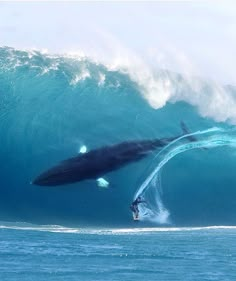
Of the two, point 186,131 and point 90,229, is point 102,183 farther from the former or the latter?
point 186,131

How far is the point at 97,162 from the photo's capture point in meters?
20.3

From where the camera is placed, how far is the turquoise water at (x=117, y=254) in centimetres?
1570

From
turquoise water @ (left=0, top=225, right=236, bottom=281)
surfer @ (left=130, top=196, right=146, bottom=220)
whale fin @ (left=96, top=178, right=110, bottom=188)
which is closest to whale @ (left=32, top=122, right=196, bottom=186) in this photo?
whale fin @ (left=96, top=178, right=110, bottom=188)

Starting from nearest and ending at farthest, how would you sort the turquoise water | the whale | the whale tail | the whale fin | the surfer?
the turquoise water → the whale → the whale fin → the surfer → the whale tail

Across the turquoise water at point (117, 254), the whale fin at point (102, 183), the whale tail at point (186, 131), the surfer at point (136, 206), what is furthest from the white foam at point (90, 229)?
the whale tail at point (186, 131)

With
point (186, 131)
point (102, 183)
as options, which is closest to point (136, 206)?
point (102, 183)

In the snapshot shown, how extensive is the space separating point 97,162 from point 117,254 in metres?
3.19

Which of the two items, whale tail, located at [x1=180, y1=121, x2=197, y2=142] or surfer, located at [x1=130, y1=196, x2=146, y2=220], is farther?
whale tail, located at [x1=180, y1=121, x2=197, y2=142]

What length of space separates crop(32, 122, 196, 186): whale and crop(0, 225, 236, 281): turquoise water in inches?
60.7

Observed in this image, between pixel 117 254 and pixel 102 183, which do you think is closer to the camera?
pixel 117 254

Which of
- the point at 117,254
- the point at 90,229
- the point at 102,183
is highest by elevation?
the point at 102,183

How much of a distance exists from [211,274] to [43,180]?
19.7 ft

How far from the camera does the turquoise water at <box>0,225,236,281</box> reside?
51.5 feet

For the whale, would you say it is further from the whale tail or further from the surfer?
the surfer
